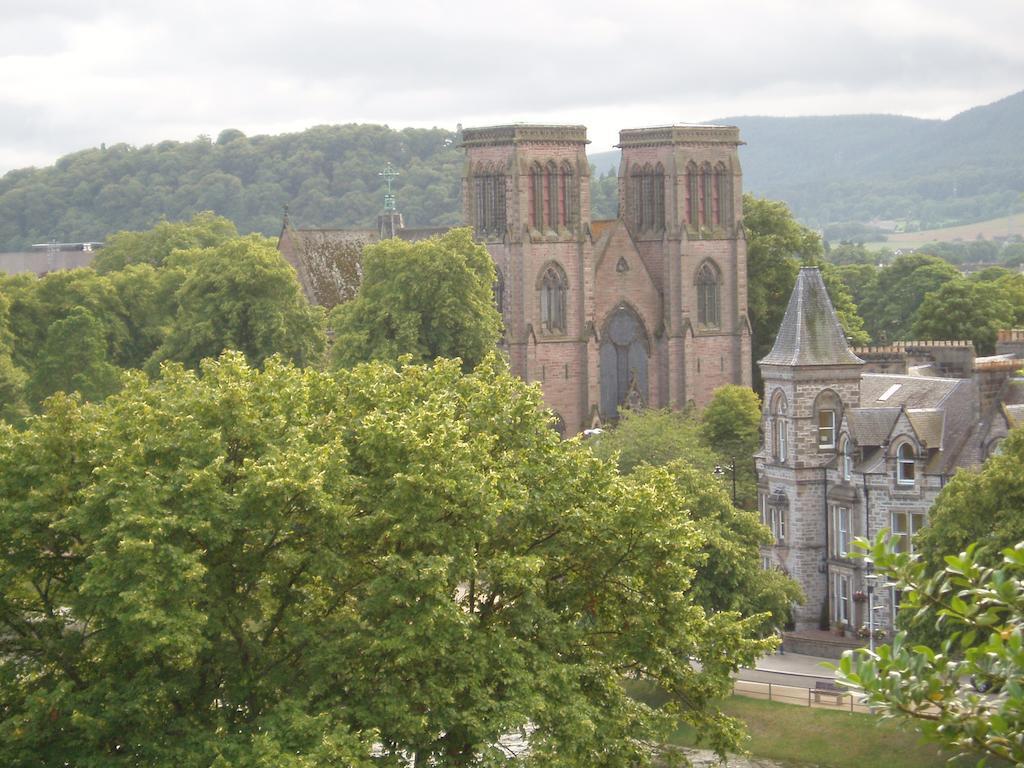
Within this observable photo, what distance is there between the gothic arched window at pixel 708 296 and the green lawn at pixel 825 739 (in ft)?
161

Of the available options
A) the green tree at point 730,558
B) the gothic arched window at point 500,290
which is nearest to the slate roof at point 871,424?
the green tree at point 730,558

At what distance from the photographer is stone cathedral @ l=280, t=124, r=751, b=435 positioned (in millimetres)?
92000

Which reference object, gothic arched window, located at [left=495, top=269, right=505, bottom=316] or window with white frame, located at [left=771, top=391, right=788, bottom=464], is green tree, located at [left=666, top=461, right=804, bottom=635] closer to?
window with white frame, located at [left=771, top=391, right=788, bottom=464]

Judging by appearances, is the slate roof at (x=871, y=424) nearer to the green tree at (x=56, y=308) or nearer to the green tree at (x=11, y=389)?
the green tree at (x=11, y=389)

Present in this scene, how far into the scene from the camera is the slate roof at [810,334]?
56.8 meters

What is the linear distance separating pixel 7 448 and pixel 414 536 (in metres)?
7.32

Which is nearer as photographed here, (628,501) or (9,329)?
(628,501)

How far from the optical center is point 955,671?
49.9ft

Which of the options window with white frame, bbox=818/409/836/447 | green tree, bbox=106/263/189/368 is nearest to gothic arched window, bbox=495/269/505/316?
green tree, bbox=106/263/189/368

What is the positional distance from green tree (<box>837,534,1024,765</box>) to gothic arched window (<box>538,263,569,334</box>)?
253 feet

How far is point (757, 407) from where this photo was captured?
3046 inches

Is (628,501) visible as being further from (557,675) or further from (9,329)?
(9,329)

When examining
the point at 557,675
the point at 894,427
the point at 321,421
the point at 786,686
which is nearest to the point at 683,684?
the point at 557,675

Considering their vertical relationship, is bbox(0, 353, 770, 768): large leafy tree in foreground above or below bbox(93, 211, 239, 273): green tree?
below
